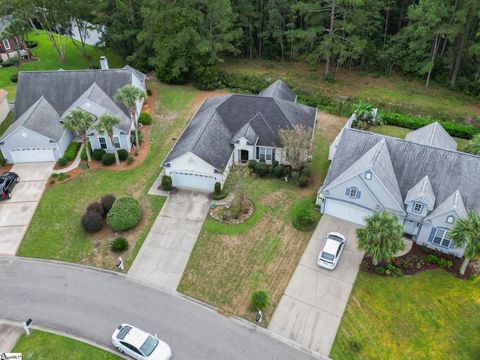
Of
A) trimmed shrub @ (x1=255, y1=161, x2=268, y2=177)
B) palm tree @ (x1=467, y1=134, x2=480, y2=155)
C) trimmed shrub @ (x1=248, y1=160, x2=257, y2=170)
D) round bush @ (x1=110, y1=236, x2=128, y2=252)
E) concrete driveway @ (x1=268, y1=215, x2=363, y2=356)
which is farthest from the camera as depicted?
trimmed shrub @ (x1=248, y1=160, x2=257, y2=170)

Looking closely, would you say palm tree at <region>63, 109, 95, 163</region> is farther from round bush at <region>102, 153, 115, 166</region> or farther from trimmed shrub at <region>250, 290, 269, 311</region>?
trimmed shrub at <region>250, 290, 269, 311</region>

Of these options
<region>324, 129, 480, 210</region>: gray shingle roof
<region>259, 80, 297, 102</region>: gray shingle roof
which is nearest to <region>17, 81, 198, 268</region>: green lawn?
<region>259, 80, 297, 102</region>: gray shingle roof

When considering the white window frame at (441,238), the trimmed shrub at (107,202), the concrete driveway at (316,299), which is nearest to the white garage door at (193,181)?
the trimmed shrub at (107,202)

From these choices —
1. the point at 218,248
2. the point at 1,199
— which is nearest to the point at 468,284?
the point at 218,248

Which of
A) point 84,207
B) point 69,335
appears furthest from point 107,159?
point 69,335

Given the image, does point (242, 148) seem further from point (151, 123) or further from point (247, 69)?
point (247, 69)

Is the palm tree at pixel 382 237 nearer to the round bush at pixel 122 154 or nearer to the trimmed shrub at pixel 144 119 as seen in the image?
the round bush at pixel 122 154
